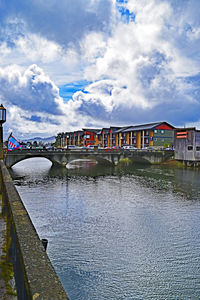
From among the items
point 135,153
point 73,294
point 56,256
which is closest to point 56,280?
point 73,294

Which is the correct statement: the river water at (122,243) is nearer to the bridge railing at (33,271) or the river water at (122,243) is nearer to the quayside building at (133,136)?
the bridge railing at (33,271)

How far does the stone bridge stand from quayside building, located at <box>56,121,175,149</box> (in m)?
19.7

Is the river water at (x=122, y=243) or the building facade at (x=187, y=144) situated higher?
the building facade at (x=187, y=144)

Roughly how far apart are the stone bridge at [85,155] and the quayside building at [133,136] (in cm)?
Answer: 1972

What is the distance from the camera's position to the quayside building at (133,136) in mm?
115525

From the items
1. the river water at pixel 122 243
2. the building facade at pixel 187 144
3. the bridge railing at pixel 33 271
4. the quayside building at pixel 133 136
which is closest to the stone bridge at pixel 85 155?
the building facade at pixel 187 144

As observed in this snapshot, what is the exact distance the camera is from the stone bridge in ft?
210

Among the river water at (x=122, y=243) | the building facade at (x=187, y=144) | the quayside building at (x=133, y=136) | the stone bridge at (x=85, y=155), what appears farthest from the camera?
the quayside building at (x=133, y=136)

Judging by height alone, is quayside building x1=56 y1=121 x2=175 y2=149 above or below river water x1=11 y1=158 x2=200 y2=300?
above

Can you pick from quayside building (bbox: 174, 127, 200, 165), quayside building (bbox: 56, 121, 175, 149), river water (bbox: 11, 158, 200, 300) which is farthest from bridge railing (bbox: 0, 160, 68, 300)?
quayside building (bbox: 56, 121, 175, 149)

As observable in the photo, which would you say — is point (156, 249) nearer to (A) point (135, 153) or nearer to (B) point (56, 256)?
(B) point (56, 256)

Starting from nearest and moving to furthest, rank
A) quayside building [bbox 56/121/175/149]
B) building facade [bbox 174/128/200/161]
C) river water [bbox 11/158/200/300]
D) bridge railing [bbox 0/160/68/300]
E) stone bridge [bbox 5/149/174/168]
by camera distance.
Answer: bridge railing [bbox 0/160/68/300], river water [bbox 11/158/200/300], stone bridge [bbox 5/149/174/168], building facade [bbox 174/128/200/161], quayside building [bbox 56/121/175/149]

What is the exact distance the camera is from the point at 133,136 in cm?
12769

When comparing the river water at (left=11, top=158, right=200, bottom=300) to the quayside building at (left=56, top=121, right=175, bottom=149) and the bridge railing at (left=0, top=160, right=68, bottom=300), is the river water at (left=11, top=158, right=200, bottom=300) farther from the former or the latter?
the quayside building at (left=56, top=121, right=175, bottom=149)
